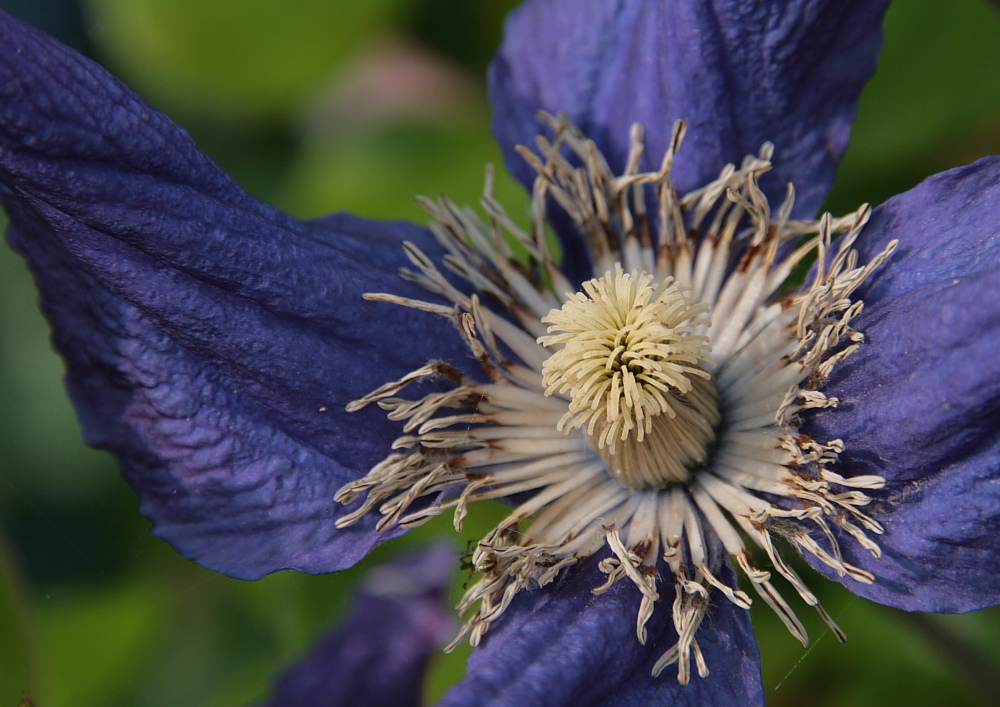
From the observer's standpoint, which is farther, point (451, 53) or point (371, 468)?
point (451, 53)

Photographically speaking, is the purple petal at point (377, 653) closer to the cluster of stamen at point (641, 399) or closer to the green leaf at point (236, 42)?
the cluster of stamen at point (641, 399)

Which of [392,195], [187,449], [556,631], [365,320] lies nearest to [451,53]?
[392,195]

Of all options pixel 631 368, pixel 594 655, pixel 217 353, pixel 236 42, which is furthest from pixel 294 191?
pixel 594 655

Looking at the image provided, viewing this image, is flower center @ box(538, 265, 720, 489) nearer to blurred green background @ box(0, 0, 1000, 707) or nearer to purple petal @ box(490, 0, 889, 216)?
purple petal @ box(490, 0, 889, 216)

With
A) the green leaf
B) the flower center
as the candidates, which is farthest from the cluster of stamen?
the green leaf

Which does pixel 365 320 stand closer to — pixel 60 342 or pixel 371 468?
pixel 371 468

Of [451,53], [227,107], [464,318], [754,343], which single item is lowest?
[754,343]

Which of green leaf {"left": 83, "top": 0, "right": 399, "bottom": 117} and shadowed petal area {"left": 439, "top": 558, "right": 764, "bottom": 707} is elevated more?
green leaf {"left": 83, "top": 0, "right": 399, "bottom": 117}
